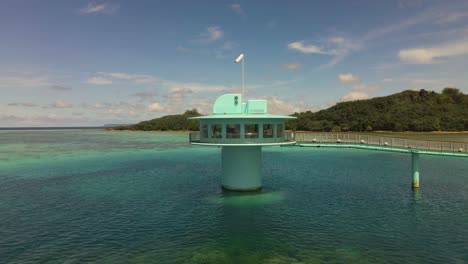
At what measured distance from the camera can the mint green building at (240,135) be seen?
34.6 meters

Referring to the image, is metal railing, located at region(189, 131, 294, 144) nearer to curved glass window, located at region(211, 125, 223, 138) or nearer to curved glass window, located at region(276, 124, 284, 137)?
curved glass window, located at region(211, 125, 223, 138)

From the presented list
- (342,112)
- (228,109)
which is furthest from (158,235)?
(342,112)

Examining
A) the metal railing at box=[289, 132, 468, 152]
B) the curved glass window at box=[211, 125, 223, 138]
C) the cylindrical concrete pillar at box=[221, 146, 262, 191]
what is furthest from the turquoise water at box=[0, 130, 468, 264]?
the curved glass window at box=[211, 125, 223, 138]

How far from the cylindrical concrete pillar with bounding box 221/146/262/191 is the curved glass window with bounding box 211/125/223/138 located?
2788 millimetres

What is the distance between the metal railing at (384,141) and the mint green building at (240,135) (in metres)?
4.99

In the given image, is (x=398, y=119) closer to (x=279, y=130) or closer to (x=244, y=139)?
(x=279, y=130)

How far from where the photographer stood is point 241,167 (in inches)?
1480

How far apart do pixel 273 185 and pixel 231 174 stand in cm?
823

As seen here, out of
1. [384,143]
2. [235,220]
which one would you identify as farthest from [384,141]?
[235,220]

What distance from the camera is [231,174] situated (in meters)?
38.0

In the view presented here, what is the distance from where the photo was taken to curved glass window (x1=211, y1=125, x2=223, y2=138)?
35.2 metres

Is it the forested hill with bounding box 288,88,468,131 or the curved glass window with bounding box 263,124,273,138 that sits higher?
the forested hill with bounding box 288,88,468,131

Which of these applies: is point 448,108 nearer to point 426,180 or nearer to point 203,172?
point 426,180

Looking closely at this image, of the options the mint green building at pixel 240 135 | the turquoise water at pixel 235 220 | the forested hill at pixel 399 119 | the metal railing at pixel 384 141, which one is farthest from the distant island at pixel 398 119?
the mint green building at pixel 240 135
